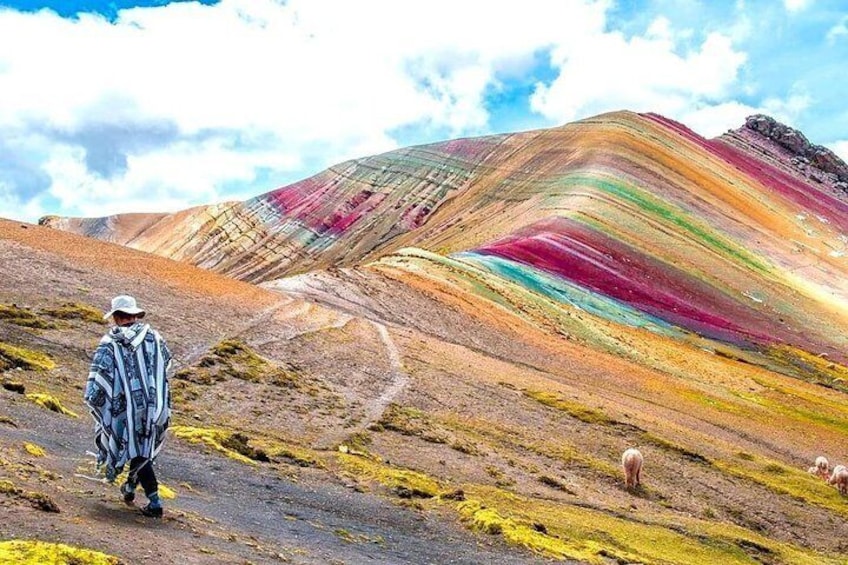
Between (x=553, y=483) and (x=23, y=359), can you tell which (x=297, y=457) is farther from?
(x=553, y=483)

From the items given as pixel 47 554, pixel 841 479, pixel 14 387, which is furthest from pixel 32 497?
pixel 841 479

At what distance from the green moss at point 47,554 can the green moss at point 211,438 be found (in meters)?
10.3

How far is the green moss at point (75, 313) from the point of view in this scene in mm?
29984

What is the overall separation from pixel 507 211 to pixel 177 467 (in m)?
85.8

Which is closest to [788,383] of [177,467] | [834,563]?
[834,563]

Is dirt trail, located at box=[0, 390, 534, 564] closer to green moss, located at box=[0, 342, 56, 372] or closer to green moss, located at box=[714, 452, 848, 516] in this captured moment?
green moss, located at box=[0, 342, 56, 372]

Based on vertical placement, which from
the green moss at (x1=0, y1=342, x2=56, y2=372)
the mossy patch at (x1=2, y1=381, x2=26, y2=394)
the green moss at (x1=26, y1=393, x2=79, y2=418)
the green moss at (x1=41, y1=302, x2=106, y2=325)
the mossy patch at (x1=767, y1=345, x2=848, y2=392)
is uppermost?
the mossy patch at (x1=767, y1=345, x2=848, y2=392)

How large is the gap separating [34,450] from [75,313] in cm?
1657

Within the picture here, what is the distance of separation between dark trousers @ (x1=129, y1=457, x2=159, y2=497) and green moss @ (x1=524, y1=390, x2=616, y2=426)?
25.4 m

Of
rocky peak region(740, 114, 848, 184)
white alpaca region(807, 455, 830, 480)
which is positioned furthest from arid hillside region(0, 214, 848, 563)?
rocky peak region(740, 114, 848, 184)

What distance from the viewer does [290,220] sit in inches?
5044

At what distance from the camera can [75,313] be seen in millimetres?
30594

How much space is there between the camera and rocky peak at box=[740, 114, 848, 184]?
162625 millimetres

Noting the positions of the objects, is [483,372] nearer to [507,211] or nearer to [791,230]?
[507,211]
